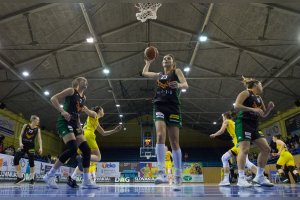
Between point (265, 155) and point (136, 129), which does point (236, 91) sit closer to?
point (265, 155)

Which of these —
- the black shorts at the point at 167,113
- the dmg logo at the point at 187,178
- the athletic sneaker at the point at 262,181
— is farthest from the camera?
the dmg logo at the point at 187,178

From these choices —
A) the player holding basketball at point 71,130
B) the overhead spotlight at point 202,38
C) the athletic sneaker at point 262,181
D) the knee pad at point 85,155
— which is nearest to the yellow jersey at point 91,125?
the player holding basketball at point 71,130

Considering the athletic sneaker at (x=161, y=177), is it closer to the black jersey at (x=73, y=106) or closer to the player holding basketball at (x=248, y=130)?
the player holding basketball at (x=248, y=130)

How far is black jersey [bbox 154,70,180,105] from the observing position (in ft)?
14.2

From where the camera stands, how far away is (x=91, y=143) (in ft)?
24.2

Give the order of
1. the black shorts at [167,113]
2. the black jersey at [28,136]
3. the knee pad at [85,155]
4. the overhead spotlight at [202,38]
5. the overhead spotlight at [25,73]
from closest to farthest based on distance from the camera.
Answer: the black shorts at [167,113], the knee pad at [85,155], the black jersey at [28,136], the overhead spotlight at [202,38], the overhead spotlight at [25,73]

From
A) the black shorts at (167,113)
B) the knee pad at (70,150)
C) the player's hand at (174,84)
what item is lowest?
the knee pad at (70,150)

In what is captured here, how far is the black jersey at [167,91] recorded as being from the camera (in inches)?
170

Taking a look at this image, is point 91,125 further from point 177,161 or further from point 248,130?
point 248,130

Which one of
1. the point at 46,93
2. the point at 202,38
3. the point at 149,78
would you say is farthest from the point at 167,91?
the point at 46,93

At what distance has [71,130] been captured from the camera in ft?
16.7

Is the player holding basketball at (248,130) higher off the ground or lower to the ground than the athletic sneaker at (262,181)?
higher

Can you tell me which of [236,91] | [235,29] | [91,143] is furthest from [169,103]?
[236,91]

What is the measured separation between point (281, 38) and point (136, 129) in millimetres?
28616
